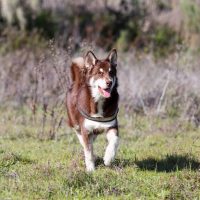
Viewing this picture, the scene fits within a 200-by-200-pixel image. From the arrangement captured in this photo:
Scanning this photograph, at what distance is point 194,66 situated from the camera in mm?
14594

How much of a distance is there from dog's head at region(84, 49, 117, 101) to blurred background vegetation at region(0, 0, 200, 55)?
10.4 m

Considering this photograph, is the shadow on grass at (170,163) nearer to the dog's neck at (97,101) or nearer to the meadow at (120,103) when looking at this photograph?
the meadow at (120,103)

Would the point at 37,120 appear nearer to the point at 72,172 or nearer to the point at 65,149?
the point at 65,149

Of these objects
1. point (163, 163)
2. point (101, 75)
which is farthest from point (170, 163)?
point (101, 75)

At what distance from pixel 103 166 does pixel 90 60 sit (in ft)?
4.29

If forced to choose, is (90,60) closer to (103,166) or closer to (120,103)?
(103,166)

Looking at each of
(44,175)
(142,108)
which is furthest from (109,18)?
(44,175)

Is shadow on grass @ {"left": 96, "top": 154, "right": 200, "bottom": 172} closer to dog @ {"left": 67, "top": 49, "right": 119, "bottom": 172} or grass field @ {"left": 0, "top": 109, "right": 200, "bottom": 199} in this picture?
grass field @ {"left": 0, "top": 109, "right": 200, "bottom": 199}

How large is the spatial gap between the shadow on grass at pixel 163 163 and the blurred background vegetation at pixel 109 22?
1008 cm

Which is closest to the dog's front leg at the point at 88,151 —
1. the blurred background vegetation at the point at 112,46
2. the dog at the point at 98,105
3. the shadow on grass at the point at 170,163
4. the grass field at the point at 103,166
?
the dog at the point at 98,105

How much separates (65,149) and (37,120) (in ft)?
9.41

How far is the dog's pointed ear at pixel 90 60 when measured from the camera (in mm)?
7676

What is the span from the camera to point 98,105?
25.1 feet

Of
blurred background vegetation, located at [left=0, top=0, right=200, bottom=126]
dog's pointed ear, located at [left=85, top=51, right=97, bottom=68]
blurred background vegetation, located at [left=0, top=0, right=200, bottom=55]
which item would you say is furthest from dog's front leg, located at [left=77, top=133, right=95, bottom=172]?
blurred background vegetation, located at [left=0, top=0, right=200, bottom=55]
